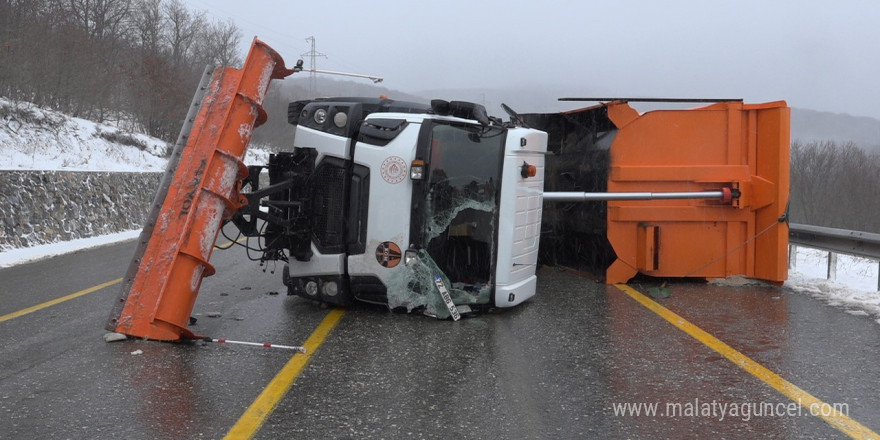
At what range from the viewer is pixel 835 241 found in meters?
8.70

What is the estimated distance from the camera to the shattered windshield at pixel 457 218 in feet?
20.6

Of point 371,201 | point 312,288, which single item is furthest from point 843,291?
point 312,288

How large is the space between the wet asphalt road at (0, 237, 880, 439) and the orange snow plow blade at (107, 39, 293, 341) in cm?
28

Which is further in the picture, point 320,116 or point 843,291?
point 843,291

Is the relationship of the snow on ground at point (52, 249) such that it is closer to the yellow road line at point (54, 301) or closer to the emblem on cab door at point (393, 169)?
the yellow road line at point (54, 301)

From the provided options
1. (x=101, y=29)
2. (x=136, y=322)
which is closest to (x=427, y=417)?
(x=136, y=322)

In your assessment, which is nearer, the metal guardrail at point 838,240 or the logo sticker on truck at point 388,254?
the logo sticker on truck at point 388,254

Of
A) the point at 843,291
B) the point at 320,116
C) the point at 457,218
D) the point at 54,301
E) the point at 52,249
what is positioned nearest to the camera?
the point at 457,218

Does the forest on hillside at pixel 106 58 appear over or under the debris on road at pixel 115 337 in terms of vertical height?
over

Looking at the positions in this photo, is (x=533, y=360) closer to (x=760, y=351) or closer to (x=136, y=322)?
(x=760, y=351)

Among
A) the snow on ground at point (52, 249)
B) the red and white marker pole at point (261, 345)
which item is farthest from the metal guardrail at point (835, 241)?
the snow on ground at point (52, 249)

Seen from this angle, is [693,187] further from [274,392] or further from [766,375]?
[274,392]

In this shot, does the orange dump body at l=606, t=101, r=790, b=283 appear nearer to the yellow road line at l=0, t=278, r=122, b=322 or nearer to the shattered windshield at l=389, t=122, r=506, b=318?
the shattered windshield at l=389, t=122, r=506, b=318

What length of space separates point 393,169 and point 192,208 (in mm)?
1796
